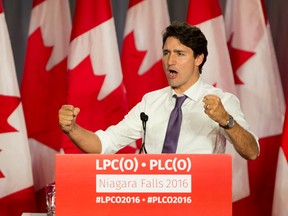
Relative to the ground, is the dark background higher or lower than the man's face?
higher

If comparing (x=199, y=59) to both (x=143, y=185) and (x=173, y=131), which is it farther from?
(x=143, y=185)

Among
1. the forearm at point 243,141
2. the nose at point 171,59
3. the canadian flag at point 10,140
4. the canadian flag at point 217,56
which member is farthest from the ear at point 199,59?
the canadian flag at point 10,140

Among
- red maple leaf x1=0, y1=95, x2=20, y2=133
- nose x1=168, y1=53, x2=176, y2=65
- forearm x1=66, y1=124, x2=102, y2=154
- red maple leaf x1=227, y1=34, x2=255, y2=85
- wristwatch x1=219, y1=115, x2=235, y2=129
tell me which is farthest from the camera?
red maple leaf x1=227, y1=34, x2=255, y2=85

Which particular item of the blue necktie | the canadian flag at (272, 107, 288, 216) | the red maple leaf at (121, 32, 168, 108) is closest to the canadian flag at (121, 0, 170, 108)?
the red maple leaf at (121, 32, 168, 108)

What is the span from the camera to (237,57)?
3.23 metres

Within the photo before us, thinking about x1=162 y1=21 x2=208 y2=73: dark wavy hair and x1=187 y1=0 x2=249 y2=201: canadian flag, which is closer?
x1=162 y1=21 x2=208 y2=73: dark wavy hair

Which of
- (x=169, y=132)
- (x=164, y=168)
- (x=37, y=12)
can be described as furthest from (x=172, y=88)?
(x=37, y=12)

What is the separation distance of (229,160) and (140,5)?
6.44 ft

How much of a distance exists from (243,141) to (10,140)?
65.0 inches

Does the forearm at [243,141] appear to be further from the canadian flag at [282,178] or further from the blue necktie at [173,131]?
the canadian flag at [282,178]

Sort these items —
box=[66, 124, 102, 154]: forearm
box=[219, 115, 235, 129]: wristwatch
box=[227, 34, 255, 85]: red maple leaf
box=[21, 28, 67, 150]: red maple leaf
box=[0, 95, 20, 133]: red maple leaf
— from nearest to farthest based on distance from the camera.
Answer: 1. box=[219, 115, 235, 129]: wristwatch
2. box=[66, 124, 102, 154]: forearm
3. box=[0, 95, 20, 133]: red maple leaf
4. box=[227, 34, 255, 85]: red maple leaf
5. box=[21, 28, 67, 150]: red maple leaf

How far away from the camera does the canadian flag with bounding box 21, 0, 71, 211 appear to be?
3416 millimetres

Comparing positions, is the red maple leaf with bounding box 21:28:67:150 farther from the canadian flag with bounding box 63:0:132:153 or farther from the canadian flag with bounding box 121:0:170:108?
the canadian flag with bounding box 121:0:170:108

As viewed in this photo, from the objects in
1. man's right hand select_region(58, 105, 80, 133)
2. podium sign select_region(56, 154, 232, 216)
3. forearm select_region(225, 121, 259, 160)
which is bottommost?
podium sign select_region(56, 154, 232, 216)
